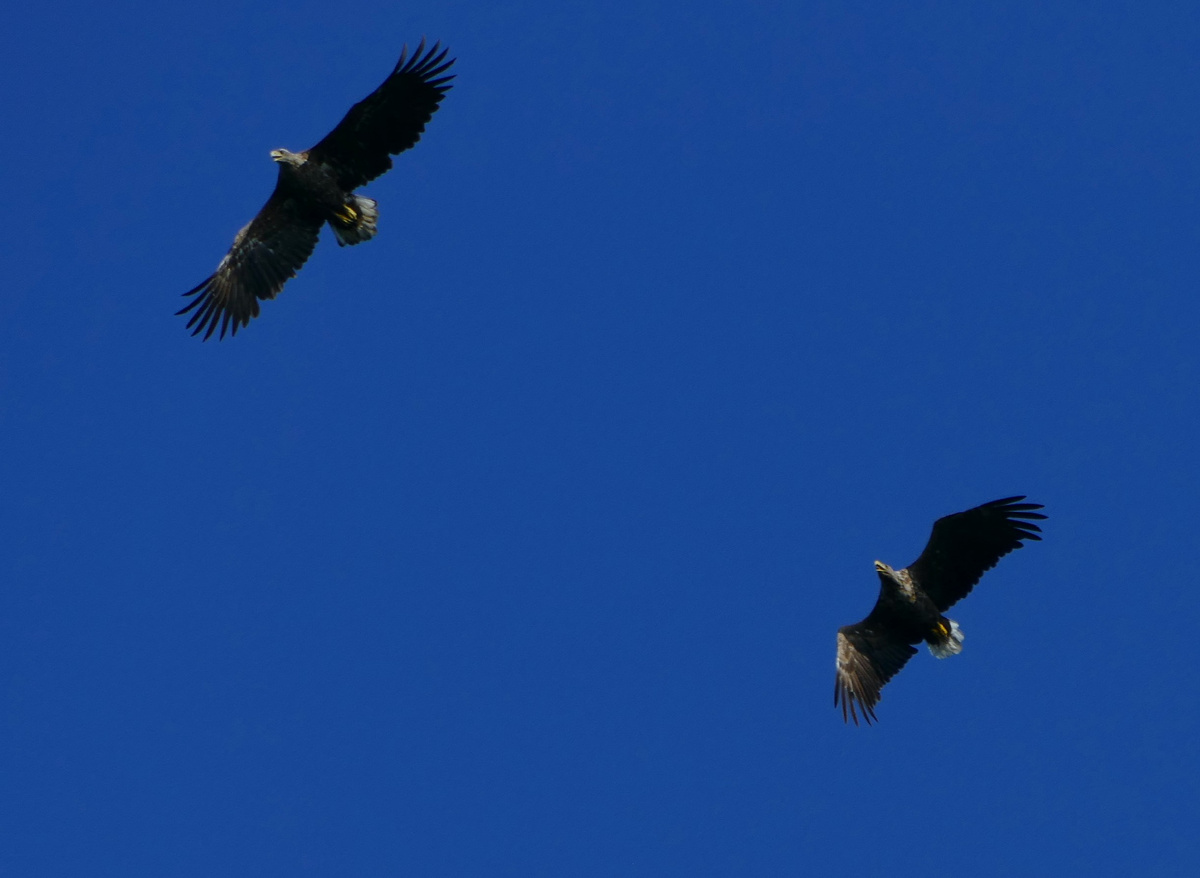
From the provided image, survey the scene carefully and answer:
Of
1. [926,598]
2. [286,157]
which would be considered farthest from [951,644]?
[286,157]

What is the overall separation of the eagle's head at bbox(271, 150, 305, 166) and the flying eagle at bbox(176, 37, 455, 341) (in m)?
0.01

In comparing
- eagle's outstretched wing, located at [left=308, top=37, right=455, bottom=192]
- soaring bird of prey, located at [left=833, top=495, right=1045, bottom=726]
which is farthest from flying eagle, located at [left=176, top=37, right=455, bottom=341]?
soaring bird of prey, located at [left=833, top=495, right=1045, bottom=726]

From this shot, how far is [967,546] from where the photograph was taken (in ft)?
61.1

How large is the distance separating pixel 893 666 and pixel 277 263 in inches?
345

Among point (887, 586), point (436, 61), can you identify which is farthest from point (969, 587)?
point (436, 61)

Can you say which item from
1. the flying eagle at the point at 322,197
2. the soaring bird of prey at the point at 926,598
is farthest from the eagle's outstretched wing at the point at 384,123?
the soaring bird of prey at the point at 926,598

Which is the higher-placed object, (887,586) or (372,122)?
(372,122)

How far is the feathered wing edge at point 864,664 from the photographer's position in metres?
18.5

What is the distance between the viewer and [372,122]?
1855cm

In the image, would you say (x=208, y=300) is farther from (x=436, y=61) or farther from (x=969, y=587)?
(x=969, y=587)

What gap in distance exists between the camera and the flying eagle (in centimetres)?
1841

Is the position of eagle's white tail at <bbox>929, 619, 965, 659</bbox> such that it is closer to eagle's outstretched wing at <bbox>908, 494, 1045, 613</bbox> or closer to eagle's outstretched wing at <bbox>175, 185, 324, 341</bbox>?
eagle's outstretched wing at <bbox>908, 494, 1045, 613</bbox>

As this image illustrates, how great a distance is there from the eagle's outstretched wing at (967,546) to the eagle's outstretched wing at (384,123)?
758 cm

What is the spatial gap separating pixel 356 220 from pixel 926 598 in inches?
317
